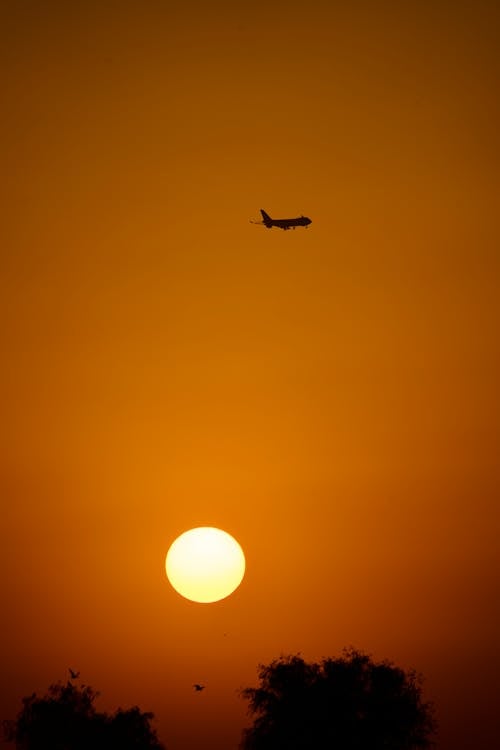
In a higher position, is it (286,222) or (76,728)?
(286,222)

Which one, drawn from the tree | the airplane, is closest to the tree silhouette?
the tree

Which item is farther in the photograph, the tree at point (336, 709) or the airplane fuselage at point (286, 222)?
the airplane fuselage at point (286, 222)

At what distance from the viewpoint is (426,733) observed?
5322 cm

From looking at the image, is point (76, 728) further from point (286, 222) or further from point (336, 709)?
point (286, 222)

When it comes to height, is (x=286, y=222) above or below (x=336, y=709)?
above

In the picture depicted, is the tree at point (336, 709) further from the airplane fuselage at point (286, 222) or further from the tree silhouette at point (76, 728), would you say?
the airplane fuselage at point (286, 222)

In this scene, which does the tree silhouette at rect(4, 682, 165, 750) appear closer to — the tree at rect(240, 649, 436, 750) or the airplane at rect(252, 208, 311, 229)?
the tree at rect(240, 649, 436, 750)

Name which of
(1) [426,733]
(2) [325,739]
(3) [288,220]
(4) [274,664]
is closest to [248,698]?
(4) [274,664]

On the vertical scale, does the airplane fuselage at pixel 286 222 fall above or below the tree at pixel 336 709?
above

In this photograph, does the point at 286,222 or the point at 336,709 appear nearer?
the point at 336,709

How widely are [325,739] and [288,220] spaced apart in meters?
52.3

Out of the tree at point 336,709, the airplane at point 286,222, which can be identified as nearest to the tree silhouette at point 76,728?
the tree at point 336,709

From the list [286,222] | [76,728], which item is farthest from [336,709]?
[286,222]

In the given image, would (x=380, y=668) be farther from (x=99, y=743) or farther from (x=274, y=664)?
(x=99, y=743)
